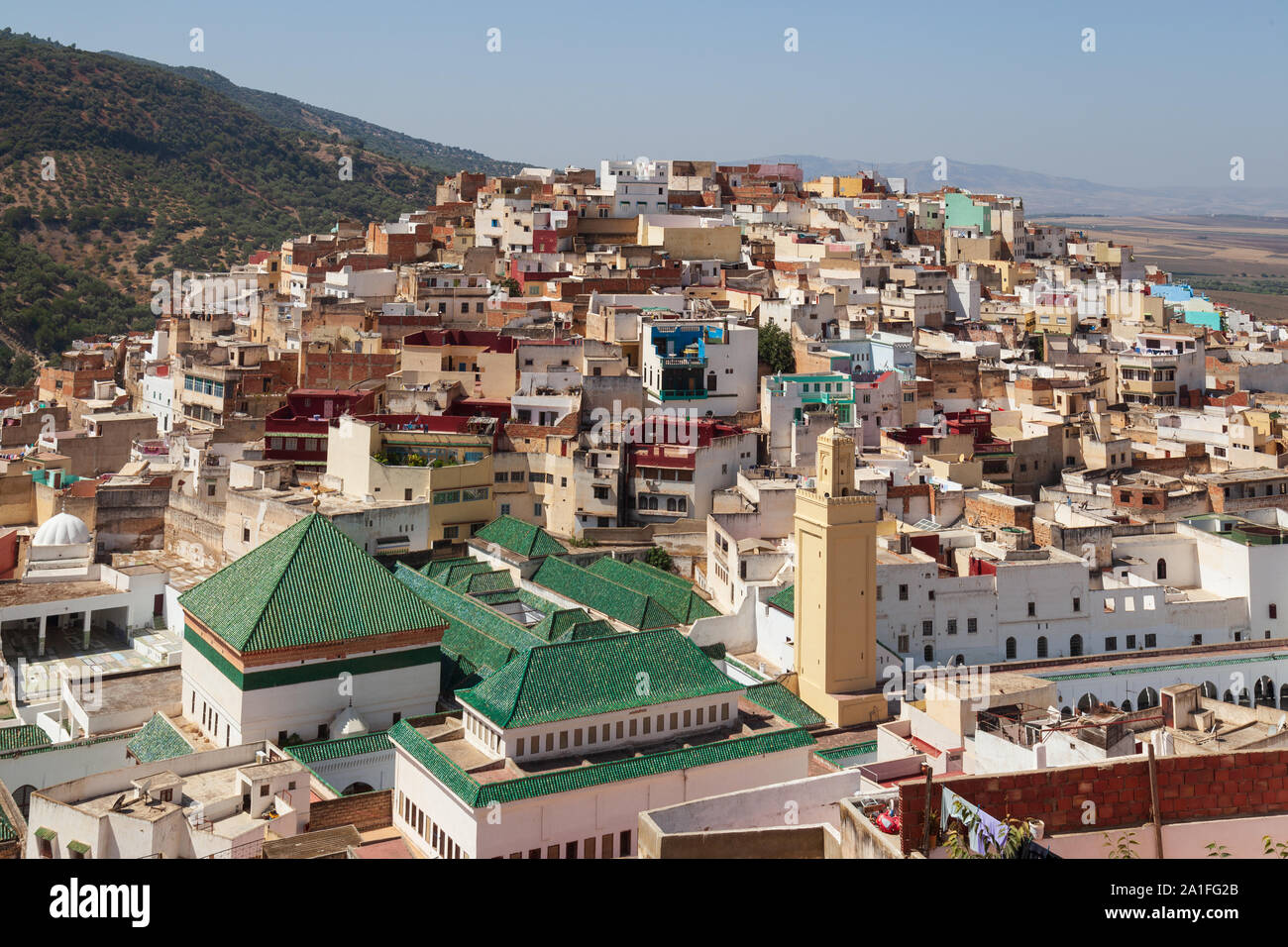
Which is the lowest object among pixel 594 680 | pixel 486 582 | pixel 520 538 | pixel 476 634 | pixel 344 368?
pixel 476 634

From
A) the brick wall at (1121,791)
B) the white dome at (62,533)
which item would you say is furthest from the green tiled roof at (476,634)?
the brick wall at (1121,791)

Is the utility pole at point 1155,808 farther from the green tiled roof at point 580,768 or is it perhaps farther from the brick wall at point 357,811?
the brick wall at point 357,811

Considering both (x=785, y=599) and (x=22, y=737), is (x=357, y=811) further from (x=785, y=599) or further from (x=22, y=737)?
(x=785, y=599)

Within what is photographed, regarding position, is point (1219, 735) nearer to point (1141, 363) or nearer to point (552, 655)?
point (552, 655)

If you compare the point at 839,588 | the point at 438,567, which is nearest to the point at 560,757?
the point at 839,588
